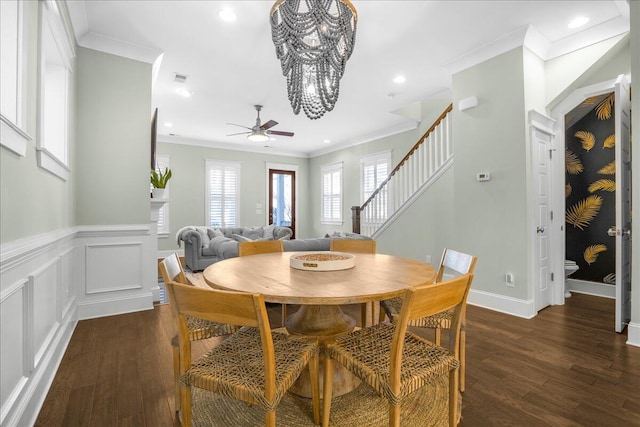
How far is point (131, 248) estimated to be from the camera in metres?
3.32

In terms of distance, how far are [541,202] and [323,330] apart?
2.92 meters

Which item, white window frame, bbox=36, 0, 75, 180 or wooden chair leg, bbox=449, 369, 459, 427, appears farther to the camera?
white window frame, bbox=36, 0, 75, 180

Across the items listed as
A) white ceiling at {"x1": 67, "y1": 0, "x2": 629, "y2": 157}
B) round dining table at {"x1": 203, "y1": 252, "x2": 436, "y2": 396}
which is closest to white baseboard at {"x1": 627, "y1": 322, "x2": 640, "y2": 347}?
round dining table at {"x1": 203, "y1": 252, "x2": 436, "y2": 396}

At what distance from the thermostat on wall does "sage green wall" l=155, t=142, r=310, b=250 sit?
6053 millimetres

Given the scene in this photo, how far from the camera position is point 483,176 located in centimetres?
347

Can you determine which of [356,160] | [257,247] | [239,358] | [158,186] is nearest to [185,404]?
[239,358]

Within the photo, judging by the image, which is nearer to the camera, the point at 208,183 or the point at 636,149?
the point at 636,149

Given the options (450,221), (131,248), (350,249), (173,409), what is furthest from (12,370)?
(450,221)

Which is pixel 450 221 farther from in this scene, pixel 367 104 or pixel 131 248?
pixel 131 248

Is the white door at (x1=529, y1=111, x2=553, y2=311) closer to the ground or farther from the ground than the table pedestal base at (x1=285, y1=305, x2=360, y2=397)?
farther from the ground

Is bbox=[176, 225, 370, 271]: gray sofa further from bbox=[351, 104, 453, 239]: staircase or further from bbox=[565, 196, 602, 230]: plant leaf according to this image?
bbox=[565, 196, 602, 230]: plant leaf

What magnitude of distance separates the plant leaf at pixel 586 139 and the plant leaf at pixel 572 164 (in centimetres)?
16

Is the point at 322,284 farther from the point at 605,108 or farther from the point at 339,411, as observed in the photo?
the point at 605,108

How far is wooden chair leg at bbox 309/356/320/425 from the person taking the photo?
1.52m
